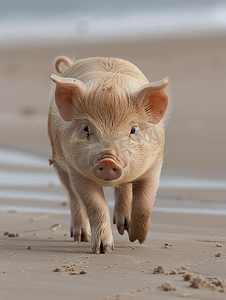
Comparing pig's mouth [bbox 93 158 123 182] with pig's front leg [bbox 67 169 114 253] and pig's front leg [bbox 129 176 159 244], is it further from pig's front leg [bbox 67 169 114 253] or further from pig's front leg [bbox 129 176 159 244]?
pig's front leg [bbox 129 176 159 244]

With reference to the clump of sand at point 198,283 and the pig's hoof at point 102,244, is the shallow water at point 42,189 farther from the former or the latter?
the clump of sand at point 198,283

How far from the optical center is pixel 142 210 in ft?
15.4

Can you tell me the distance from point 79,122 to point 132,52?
17879 mm

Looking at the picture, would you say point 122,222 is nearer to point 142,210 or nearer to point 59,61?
point 142,210

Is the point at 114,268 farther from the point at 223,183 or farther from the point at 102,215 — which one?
the point at 223,183

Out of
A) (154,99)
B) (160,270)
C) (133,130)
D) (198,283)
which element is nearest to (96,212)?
(133,130)

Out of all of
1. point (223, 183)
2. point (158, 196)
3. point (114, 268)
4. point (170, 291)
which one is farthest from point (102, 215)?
point (223, 183)

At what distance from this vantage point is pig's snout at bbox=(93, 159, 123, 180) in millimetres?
3822

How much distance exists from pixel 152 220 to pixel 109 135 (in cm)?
244

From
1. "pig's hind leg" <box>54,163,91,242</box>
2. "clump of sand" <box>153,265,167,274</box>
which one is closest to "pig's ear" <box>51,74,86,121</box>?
"pig's hind leg" <box>54,163,91,242</box>

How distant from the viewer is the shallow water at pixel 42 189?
694cm

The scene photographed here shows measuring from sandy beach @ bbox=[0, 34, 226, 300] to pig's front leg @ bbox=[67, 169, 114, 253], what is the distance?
10cm

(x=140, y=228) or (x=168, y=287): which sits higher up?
(x=140, y=228)

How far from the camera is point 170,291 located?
2750mm
